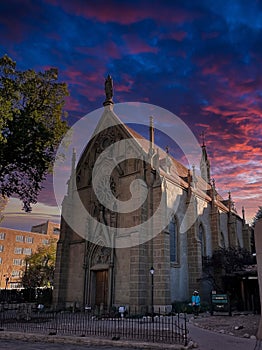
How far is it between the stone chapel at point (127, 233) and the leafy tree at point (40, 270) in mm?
22799

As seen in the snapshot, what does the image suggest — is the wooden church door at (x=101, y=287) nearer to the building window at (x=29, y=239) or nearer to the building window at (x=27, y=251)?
the building window at (x=27, y=251)

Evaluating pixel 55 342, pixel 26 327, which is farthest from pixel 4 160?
pixel 55 342

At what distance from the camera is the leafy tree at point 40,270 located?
49.0 m

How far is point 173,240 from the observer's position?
27.3m

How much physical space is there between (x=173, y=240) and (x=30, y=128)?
48.8 feet

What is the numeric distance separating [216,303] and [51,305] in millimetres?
14894

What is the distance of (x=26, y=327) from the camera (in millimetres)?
15492

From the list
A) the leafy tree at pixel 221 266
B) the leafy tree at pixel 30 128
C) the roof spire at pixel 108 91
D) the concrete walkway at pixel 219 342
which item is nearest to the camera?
the concrete walkway at pixel 219 342

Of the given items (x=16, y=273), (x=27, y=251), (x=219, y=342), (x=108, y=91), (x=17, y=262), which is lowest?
(x=219, y=342)

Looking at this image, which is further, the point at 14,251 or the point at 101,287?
the point at 14,251

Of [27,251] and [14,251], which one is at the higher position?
[27,251]

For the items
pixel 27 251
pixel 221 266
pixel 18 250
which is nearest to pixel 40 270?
pixel 18 250

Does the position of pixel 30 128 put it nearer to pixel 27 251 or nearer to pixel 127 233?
pixel 127 233

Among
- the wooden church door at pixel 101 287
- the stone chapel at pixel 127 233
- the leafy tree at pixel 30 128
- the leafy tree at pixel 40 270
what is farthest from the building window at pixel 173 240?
the leafy tree at pixel 40 270
